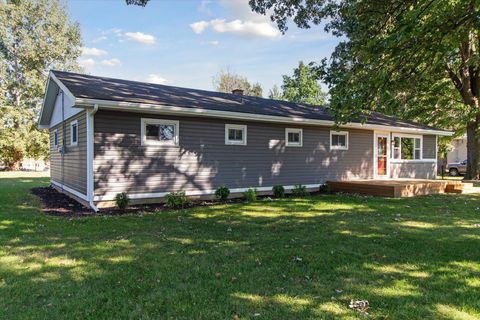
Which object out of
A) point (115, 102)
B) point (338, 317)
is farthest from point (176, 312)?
point (115, 102)

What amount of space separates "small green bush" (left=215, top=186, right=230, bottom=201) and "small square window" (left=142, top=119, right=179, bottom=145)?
1914 millimetres

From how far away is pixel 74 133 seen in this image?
10703 millimetres

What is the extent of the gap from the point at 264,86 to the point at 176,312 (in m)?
44.9

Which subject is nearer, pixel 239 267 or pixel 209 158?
pixel 239 267

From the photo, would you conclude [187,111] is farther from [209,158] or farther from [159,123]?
[209,158]

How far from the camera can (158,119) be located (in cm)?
950

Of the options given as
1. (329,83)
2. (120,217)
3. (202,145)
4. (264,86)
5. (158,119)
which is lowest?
(120,217)

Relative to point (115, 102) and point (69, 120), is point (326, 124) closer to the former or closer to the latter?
point (115, 102)

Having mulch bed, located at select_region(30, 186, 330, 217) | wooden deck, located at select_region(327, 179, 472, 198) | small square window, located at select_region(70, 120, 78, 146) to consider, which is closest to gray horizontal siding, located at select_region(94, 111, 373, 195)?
mulch bed, located at select_region(30, 186, 330, 217)

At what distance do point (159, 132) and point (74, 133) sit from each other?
3.06 m

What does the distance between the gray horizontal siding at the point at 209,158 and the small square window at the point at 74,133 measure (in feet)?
7.04

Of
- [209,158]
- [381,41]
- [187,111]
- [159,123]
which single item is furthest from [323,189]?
[381,41]

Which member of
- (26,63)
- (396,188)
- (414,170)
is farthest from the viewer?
(26,63)

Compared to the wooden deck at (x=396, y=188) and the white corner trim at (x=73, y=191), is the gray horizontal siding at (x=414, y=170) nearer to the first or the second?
the wooden deck at (x=396, y=188)
